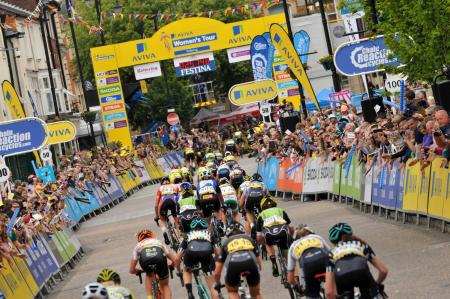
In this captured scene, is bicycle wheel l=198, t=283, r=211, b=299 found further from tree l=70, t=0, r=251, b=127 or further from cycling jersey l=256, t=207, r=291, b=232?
tree l=70, t=0, r=251, b=127

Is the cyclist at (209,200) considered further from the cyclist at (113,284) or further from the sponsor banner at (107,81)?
the sponsor banner at (107,81)

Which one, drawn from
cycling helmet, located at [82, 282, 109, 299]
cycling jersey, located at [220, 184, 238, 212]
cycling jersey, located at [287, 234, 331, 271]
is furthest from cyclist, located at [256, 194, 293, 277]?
cycling helmet, located at [82, 282, 109, 299]

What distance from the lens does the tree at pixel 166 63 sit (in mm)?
89250

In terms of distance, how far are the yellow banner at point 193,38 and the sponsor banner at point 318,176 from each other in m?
24.1

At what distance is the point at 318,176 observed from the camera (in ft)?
101

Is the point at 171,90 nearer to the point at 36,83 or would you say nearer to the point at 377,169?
the point at 36,83

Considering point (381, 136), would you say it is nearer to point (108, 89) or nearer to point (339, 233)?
point (339, 233)

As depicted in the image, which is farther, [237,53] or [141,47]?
[237,53]

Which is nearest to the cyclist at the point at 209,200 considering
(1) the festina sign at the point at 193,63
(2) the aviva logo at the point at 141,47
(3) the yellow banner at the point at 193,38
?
(3) the yellow banner at the point at 193,38

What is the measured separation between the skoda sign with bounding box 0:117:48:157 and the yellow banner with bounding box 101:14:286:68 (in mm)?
29787

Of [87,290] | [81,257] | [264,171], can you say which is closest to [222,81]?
[264,171]

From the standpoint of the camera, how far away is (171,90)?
8756 centimetres

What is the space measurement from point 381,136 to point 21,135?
812 cm

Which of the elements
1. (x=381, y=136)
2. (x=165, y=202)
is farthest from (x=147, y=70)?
(x=381, y=136)
